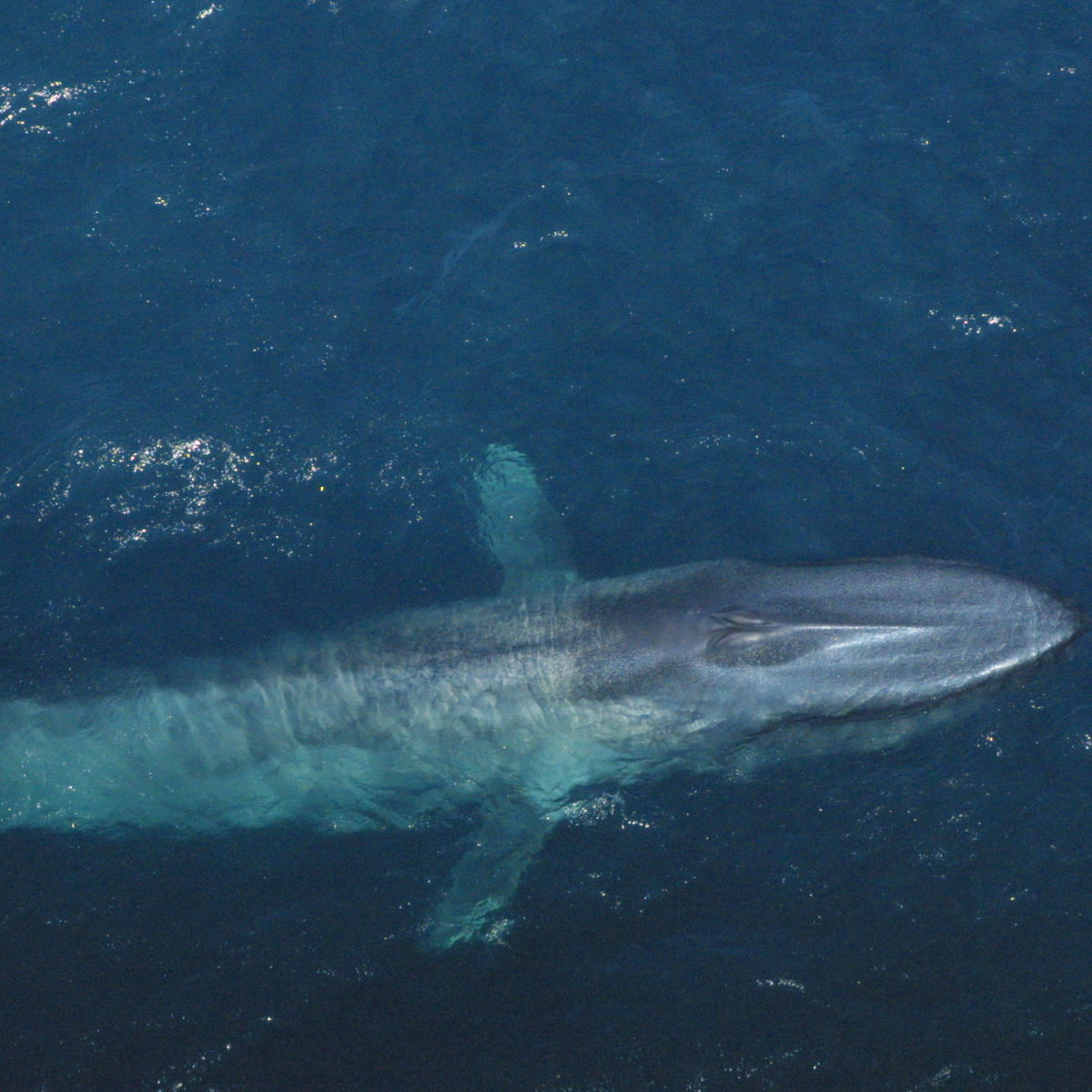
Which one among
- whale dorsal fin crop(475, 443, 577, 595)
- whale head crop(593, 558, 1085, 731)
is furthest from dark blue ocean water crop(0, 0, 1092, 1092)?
whale head crop(593, 558, 1085, 731)

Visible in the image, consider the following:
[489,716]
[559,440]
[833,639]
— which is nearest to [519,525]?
[559,440]

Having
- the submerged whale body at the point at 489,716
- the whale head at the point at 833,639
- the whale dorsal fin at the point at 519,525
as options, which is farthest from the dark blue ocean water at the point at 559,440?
the whale head at the point at 833,639

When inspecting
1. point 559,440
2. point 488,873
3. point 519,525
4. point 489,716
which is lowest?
point 488,873

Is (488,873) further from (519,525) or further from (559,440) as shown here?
(559,440)

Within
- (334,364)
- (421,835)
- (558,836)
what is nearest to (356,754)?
(421,835)

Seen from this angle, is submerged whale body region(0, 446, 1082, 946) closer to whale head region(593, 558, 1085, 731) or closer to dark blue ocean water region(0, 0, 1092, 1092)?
whale head region(593, 558, 1085, 731)

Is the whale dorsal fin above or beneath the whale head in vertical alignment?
above

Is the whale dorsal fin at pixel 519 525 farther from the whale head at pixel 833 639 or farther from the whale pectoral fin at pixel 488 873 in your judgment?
the whale pectoral fin at pixel 488 873
